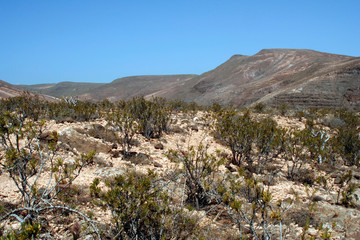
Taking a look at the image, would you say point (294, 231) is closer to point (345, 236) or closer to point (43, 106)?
point (345, 236)

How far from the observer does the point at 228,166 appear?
692cm

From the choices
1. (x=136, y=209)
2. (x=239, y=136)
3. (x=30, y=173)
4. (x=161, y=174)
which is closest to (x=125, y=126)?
(x=161, y=174)

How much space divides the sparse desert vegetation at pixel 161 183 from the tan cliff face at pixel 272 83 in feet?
37.2

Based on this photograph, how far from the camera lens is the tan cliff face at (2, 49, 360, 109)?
30422mm

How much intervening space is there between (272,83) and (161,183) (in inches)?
1767

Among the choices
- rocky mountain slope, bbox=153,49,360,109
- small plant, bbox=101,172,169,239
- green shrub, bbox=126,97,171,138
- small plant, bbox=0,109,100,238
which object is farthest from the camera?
rocky mountain slope, bbox=153,49,360,109

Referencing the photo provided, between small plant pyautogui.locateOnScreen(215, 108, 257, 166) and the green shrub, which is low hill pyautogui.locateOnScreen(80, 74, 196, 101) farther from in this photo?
small plant pyautogui.locateOnScreen(215, 108, 257, 166)

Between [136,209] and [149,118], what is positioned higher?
[149,118]

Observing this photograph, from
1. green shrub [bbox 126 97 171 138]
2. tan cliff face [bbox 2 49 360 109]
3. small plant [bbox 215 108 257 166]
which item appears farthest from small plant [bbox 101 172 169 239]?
tan cliff face [bbox 2 49 360 109]

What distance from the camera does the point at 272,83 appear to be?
44625 millimetres

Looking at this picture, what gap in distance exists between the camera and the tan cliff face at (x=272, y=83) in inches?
1198

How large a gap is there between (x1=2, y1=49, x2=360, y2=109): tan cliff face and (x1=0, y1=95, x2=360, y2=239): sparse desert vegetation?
11.3 metres

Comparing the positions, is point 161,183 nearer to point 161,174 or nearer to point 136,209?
point 161,174

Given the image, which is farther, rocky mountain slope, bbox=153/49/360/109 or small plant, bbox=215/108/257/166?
rocky mountain slope, bbox=153/49/360/109
